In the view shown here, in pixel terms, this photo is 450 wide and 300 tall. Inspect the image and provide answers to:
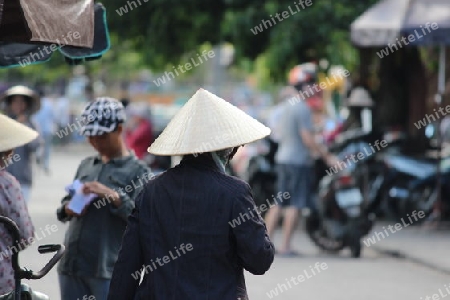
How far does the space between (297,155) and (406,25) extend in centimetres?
298

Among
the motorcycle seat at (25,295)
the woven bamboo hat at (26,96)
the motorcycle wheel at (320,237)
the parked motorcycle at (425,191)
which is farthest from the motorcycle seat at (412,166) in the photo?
the motorcycle seat at (25,295)

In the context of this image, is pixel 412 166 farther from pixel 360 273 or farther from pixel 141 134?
pixel 360 273

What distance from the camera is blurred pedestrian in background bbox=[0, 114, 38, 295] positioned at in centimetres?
600

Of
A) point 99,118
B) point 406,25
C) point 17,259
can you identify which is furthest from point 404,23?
point 17,259

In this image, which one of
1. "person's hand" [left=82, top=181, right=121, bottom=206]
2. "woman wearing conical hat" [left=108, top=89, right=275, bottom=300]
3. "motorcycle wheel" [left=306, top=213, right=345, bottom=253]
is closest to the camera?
"woman wearing conical hat" [left=108, top=89, right=275, bottom=300]

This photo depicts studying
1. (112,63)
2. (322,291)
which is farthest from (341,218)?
(112,63)

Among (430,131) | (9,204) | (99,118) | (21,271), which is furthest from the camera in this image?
(430,131)

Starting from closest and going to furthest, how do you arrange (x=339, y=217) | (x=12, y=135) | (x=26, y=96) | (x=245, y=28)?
1. (x=12, y=135)
2. (x=26, y=96)
3. (x=339, y=217)
4. (x=245, y=28)

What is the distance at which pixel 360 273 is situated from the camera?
40.7ft

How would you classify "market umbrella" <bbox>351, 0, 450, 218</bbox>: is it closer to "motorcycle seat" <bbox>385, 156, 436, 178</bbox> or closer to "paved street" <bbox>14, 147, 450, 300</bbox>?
"motorcycle seat" <bbox>385, 156, 436, 178</bbox>

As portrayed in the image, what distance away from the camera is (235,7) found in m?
18.3

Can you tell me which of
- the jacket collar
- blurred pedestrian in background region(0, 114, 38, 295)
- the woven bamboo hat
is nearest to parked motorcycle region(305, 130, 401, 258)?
the woven bamboo hat

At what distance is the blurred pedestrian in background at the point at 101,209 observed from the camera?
6.51 m

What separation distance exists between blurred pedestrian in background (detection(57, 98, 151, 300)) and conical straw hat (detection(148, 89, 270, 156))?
1311 millimetres
